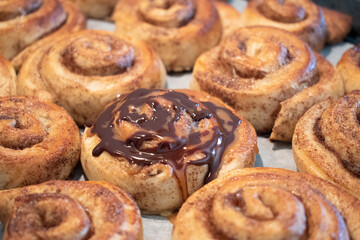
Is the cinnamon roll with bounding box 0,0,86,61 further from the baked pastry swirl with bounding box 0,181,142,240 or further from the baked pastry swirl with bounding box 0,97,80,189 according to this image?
the baked pastry swirl with bounding box 0,181,142,240

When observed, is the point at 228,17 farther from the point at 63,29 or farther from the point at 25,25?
the point at 25,25

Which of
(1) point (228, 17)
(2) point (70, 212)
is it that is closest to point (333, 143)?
(2) point (70, 212)

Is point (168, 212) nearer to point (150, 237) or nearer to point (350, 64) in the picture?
point (150, 237)

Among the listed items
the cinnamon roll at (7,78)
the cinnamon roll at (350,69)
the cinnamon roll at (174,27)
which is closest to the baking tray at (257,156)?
the cinnamon roll at (174,27)

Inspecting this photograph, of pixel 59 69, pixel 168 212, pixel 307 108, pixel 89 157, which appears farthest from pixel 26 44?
pixel 307 108

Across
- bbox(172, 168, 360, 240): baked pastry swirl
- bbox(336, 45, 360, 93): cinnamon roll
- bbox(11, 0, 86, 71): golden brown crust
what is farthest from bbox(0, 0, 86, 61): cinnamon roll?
bbox(336, 45, 360, 93): cinnamon roll

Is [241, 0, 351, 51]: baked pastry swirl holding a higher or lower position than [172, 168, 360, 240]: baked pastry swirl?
higher
